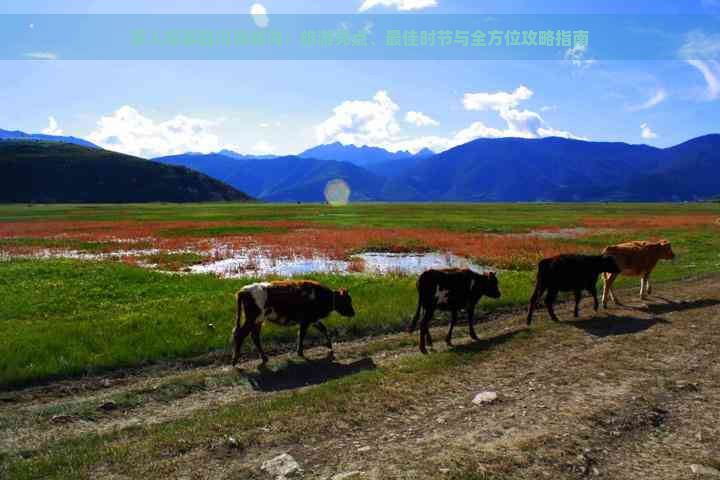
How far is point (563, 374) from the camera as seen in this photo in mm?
10898

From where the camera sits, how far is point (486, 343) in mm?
13844

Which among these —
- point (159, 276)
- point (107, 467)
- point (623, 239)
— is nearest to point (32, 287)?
point (159, 276)

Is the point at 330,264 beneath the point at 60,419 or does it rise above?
above

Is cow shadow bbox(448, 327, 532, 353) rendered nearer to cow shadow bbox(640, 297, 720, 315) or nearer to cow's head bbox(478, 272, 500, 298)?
cow's head bbox(478, 272, 500, 298)

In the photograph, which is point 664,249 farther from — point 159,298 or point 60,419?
point 60,419

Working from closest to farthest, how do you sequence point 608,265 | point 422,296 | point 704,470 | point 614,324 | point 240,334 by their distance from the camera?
point 704,470
point 240,334
point 422,296
point 614,324
point 608,265

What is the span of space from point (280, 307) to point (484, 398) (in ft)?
20.4

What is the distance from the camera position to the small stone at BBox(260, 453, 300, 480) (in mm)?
7023

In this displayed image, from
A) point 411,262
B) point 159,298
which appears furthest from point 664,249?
point 159,298

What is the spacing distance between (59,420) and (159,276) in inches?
712

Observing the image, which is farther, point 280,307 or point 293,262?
point 293,262

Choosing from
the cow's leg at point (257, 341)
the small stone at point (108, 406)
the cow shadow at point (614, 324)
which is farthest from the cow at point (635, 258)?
the small stone at point (108, 406)

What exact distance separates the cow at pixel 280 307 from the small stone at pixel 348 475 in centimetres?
648

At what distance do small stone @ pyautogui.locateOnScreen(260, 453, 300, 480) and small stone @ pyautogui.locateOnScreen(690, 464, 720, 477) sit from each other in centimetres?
585
